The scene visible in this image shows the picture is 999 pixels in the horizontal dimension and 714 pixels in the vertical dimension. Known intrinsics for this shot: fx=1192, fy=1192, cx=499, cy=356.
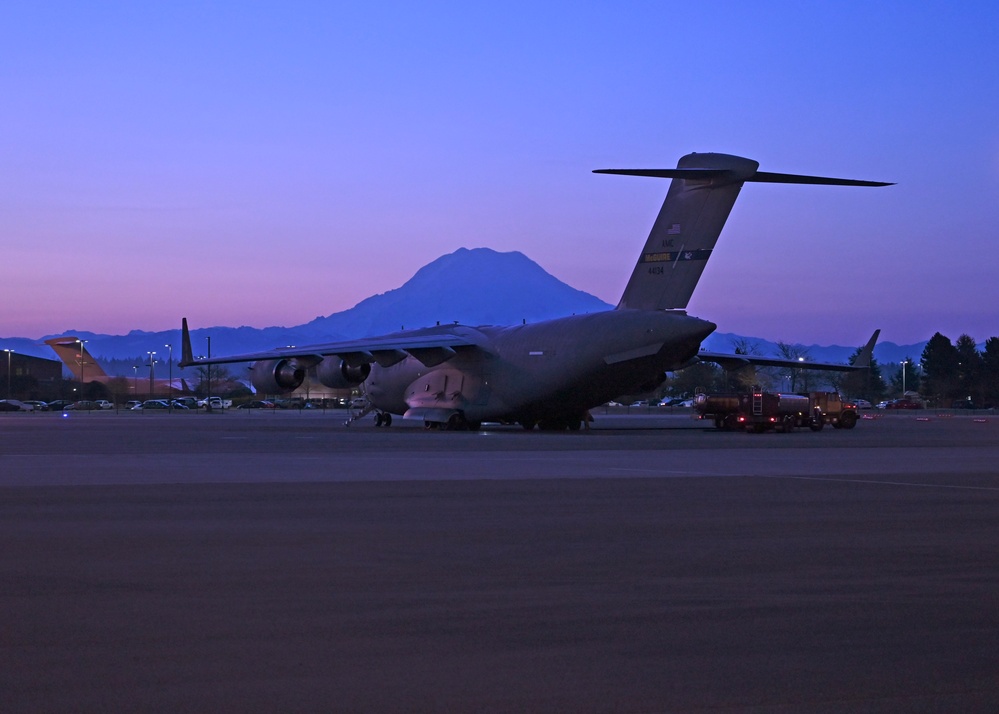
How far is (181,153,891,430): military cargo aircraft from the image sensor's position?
3862 cm

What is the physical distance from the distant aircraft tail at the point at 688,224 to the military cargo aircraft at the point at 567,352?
0.03m

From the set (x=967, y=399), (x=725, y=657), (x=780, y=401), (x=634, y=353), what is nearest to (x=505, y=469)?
(x=725, y=657)

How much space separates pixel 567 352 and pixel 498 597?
110 ft

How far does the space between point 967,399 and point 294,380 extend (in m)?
105

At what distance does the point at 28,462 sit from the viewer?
2333 cm

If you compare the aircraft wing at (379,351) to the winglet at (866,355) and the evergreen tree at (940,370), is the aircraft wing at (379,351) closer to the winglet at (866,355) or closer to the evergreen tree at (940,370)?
the winglet at (866,355)

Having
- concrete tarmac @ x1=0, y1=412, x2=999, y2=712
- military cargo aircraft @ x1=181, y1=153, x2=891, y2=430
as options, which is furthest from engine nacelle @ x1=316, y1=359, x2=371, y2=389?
concrete tarmac @ x1=0, y1=412, x2=999, y2=712

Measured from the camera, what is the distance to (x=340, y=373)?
4916 centimetres

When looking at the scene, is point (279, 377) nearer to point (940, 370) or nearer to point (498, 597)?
point (498, 597)

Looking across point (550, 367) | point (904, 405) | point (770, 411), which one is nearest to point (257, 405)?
point (904, 405)

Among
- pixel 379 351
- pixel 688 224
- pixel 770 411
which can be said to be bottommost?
pixel 770 411

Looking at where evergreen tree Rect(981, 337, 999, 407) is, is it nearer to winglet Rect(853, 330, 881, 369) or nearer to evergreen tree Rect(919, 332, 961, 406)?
evergreen tree Rect(919, 332, 961, 406)

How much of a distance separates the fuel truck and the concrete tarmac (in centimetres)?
2844

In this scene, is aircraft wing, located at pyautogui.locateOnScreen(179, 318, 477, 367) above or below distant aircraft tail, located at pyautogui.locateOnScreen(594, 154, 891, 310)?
below
